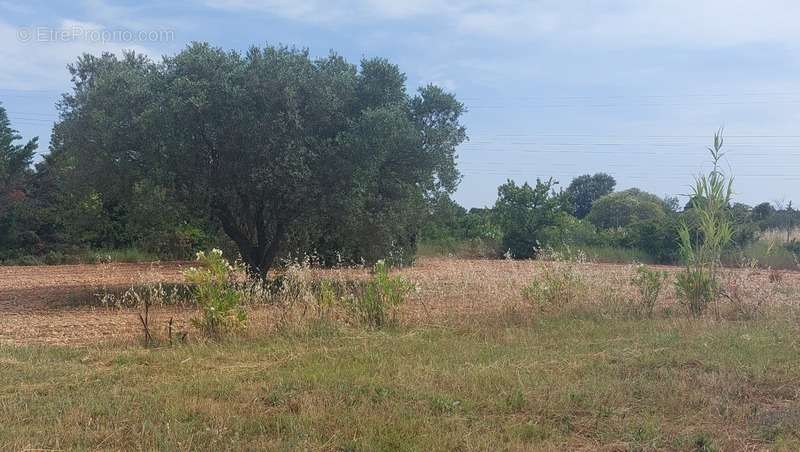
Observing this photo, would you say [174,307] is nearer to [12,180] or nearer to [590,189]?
[12,180]

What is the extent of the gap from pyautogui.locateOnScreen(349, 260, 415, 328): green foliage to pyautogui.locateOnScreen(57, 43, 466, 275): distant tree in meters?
3.86

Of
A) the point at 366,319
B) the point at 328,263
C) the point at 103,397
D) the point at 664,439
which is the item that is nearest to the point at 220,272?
the point at 366,319

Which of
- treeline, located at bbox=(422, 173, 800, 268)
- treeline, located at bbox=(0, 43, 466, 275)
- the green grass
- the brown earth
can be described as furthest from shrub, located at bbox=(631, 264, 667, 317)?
treeline, located at bbox=(422, 173, 800, 268)

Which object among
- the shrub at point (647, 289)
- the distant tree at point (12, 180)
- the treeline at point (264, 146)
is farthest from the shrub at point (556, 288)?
the distant tree at point (12, 180)

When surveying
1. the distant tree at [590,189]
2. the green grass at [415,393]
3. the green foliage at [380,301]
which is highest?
the distant tree at [590,189]

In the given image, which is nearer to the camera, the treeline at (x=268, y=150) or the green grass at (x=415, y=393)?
the green grass at (x=415, y=393)

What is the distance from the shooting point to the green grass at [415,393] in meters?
4.64

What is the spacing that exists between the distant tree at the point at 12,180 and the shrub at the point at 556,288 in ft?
73.4

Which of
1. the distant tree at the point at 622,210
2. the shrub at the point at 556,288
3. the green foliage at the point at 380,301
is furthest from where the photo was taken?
the distant tree at the point at 622,210

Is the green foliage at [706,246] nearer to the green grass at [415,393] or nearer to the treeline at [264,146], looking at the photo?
the green grass at [415,393]

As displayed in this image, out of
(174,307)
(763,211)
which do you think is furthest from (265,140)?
(763,211)

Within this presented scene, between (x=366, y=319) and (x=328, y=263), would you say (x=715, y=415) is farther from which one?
(x=328, y=263)

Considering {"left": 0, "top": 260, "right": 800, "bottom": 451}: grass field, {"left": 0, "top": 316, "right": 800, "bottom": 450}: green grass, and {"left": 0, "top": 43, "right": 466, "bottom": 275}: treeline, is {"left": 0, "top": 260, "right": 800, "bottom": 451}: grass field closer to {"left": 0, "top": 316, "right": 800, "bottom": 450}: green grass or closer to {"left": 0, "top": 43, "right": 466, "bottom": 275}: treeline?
{"left": 0, "top": 316, "right": 800, "bottom": 450}: green grass

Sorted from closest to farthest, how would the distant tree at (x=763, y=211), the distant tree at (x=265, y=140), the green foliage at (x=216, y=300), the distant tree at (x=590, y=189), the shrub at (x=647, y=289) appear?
the green foliage at (x=216, y=300) → the shrub at (x=647, y=289) → the distant tree at (x=265, y=140) → the distant tree at (x=763, y=211) → the distant tree at (x=590, y=189)
